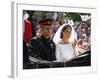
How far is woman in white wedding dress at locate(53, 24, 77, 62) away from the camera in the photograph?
5.41 ft

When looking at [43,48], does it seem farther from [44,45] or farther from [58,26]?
[58,26]

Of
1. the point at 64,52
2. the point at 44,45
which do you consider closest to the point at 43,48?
the point at 44,45

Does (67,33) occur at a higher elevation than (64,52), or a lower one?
higher

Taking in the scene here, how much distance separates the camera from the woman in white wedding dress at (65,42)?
165 centimetres

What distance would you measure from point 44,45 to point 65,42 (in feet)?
0.43

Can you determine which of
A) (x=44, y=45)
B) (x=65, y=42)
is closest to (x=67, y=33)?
(x=65, y=42)

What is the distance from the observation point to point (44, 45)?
162cm

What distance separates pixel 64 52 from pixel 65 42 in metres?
0.06

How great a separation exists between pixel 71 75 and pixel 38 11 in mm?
423

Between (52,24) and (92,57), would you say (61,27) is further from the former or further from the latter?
(92,57)

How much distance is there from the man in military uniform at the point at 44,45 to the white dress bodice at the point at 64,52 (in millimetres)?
28

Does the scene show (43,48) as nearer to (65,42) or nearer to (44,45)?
(44,45)

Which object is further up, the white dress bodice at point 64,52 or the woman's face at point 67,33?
the woman's face at point 67,33
